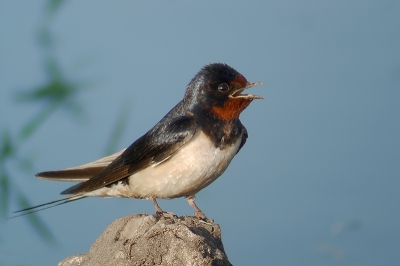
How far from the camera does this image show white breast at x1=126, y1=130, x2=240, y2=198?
132 inches

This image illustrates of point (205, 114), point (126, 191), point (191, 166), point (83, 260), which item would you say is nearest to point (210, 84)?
point (205, 114)

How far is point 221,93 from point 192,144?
0.82ft

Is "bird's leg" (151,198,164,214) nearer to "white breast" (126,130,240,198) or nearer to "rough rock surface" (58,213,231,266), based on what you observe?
"white breast" (126,130,240,198)

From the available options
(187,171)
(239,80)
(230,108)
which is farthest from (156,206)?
(239,80)

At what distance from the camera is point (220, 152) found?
338 cm

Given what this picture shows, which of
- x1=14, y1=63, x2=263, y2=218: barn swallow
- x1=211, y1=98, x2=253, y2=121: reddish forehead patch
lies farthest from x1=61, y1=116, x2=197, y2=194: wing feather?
x1=211, y1=98, x2=253, y2=121: reddish forehead patch

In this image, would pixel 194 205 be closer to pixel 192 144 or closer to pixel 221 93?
pixel 192 144

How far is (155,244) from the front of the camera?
8.93ft

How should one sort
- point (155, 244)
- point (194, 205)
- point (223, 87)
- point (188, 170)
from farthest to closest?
point (194, 205), point (223, 87), point (188, 170), point (155, 244)

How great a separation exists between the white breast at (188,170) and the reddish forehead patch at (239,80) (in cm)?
24

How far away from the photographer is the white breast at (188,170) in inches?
132

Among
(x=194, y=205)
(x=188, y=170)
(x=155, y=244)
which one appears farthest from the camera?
(x=194, y=205)

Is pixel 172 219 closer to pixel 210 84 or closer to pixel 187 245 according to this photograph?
pixel 187 245

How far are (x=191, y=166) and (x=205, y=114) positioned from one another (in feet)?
0.77
